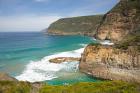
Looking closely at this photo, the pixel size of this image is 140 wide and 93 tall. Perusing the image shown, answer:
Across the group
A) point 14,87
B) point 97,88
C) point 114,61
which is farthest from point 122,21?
point 14,87

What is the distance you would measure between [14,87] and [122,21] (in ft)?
311

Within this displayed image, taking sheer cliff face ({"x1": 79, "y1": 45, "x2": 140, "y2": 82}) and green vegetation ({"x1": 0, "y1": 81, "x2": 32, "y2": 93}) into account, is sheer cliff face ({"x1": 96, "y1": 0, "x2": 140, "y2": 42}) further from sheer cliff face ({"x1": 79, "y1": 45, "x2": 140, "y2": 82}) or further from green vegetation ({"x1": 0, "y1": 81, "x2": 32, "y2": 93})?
green vegetation ({"x1": 0, "y1": 81, "x2": 32, "y2": 93})

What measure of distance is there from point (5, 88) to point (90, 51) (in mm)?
31664

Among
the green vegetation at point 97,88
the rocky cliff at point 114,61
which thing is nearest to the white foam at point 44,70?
the rocky cliff at point 114,61

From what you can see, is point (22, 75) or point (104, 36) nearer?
point (22, 75)

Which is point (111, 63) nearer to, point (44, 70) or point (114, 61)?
point (114, 61)

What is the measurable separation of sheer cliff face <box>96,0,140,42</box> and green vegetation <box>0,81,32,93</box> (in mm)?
83142

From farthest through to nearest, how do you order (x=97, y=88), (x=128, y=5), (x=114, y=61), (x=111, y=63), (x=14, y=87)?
(x=128, y=5) < (x=111, y=63) < (x=114, y=61) < (x=97, y=88) < (x=14, y=87)

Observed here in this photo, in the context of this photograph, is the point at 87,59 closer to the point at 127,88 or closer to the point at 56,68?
the point at 56,68

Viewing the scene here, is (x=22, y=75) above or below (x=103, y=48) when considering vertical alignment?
below

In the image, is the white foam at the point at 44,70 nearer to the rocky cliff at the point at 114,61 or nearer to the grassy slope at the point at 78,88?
the rocky cliff at the point at 114,61

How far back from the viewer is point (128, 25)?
102 m

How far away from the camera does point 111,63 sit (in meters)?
41.5

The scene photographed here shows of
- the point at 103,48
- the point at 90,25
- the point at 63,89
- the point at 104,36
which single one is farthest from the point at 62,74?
the point at 90,25
